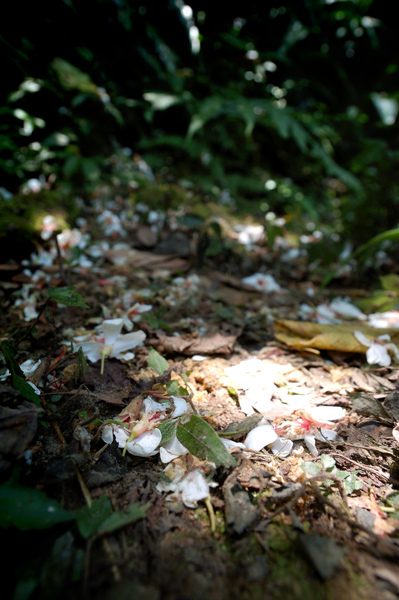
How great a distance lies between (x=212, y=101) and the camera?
2990 millimetres

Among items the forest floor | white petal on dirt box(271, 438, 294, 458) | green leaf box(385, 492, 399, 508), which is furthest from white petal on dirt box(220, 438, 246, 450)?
green leaf box(385, 492, 399, 508)

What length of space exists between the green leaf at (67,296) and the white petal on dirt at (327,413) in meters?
1.06

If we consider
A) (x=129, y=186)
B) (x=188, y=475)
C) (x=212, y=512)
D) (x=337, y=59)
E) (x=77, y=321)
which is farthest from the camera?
(x=337, y=59)

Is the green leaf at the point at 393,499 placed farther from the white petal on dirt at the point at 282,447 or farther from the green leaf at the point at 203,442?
the green leaf at the point at 203,442

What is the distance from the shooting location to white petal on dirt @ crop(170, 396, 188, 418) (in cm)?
131

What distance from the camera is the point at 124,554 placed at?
0.92 metres

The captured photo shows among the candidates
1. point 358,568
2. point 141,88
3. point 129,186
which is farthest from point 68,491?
point 141,88

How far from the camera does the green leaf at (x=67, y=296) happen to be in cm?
140

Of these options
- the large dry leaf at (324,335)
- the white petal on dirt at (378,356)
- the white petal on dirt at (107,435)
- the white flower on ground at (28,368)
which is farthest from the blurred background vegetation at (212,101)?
the white petal on dirt at (107,435)

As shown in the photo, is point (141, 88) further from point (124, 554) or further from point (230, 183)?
point (124, 554)

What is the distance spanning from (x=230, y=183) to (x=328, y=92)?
177 centimetres

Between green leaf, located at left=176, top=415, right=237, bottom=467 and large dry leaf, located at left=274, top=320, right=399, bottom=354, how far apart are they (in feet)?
2.71

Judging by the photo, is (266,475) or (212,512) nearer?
(212,512)

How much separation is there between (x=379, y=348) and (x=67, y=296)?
1.57m
